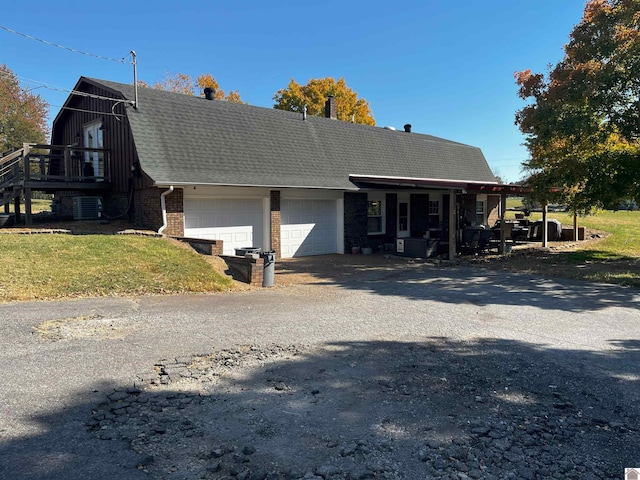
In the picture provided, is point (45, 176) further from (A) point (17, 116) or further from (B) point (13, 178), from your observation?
(A) point (17, 116)

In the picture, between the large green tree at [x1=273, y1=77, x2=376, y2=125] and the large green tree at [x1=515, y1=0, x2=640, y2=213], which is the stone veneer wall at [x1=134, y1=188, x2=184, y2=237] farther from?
the large green tree at [x1=273, y1=77, x2=376, y2=125]

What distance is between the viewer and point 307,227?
1741 centimetres

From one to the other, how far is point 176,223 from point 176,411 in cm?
1051

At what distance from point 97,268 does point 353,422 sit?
8.22m

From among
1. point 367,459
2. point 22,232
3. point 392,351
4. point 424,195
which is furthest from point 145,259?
point 424,195

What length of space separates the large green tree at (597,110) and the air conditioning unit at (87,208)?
15.6m

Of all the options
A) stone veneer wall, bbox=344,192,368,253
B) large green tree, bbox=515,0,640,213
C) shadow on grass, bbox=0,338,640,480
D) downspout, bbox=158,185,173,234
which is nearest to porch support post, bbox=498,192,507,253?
large green tree, bbox=515,0,640,213

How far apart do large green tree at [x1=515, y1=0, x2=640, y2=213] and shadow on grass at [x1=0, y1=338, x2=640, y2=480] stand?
9.38 metres

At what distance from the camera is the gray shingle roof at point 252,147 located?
14273 millimetres

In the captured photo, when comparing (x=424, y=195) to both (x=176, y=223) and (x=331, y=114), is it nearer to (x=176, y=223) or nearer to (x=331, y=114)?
(x=331, y=114)

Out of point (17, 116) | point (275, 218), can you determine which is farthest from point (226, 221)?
point (17, 116)

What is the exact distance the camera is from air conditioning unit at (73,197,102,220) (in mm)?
16594

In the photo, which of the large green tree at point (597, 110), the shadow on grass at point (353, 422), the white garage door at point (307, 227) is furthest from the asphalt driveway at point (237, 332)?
the white garage door at point (307, 227)

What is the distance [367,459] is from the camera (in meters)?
3.35
